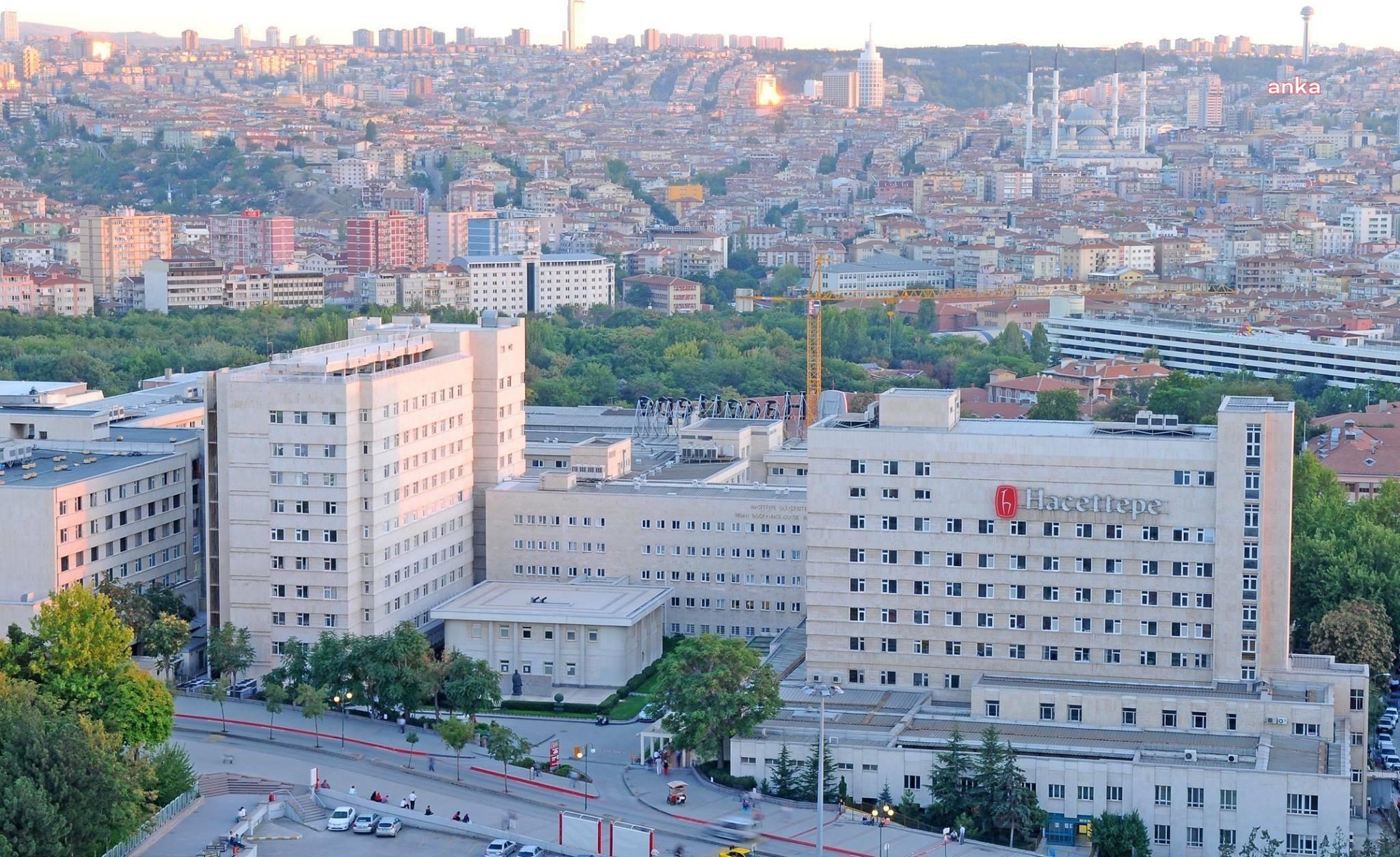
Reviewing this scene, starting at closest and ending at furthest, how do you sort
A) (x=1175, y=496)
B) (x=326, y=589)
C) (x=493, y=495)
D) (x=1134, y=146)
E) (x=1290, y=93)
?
(x=1175, y=496) < (x=326, y=589) < (x=493, y=495) < (x=1134, y=146) < (x=1290, y=93)

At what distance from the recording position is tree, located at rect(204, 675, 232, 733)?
30.4 m

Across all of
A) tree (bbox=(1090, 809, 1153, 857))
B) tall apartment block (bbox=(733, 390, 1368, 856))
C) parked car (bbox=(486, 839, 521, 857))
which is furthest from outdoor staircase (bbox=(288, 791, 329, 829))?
tree (bbox=(1090, 809, 1153, 857))

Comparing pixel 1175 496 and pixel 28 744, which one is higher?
pixel 1175 496

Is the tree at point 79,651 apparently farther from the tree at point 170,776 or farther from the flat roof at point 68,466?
the flat roof at point 68,466

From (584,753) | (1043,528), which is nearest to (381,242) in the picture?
(584,753)

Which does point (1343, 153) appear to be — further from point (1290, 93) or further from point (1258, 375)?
point (1258, 375)

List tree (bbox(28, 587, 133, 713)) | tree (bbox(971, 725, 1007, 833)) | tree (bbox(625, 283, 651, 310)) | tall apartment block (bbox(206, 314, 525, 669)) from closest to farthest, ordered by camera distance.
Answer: tree (bbox(971, 725, 1007, 833))
tree (bbox(28, 587, 133, 713))
tall apartment block (bbox(206, 314, 525, 669))
tree (bbox(625, 283, 651, 310))

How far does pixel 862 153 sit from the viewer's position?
163625 millimetres

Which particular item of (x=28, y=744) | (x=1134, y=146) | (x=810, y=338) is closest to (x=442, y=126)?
(x=1134, y=146)

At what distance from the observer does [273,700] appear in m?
30.5

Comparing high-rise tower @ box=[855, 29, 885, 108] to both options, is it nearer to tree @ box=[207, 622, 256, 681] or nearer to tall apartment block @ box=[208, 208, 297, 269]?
tall apartment block @ box=[208, 208, 297, 269]

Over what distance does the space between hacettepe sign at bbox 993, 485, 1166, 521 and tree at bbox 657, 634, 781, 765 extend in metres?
3.50

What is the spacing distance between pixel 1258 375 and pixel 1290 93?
12731 cm

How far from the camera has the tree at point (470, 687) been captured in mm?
30078
